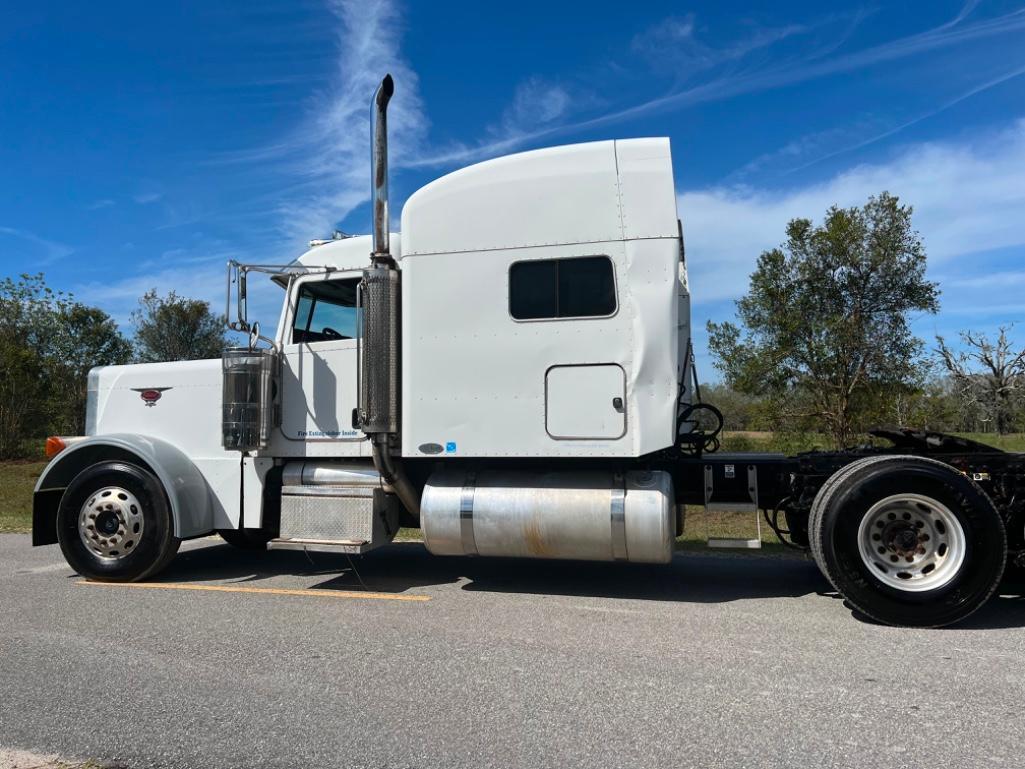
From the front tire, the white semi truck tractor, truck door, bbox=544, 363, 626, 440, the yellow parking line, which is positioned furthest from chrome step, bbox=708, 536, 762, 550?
the front tire

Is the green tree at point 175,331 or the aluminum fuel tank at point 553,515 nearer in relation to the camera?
the aluminum fuel tank at point 553,515

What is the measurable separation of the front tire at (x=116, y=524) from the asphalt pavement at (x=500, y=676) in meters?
0.23

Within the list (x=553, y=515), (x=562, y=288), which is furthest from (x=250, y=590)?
(x=562, y=288)

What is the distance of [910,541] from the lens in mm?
5000

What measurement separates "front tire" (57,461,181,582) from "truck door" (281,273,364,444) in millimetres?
1339

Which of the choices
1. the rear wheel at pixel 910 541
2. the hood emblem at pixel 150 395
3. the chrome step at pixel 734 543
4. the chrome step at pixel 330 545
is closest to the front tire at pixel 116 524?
the hood emblem at pixel 150 395

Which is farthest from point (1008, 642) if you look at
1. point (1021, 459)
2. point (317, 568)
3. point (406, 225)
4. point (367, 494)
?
point (317, 568)

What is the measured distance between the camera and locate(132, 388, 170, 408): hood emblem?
686 cm

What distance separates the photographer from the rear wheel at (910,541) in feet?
15.7

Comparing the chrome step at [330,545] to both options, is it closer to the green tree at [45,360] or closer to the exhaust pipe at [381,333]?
the exhaust pipe at [381,333]

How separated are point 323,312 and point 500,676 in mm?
3952

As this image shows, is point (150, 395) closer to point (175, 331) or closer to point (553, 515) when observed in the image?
point (553, 515)

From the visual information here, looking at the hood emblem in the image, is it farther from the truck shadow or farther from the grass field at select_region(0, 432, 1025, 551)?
the grass field at select_region(0, 432, 1025, 551)

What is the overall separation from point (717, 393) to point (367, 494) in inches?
851
